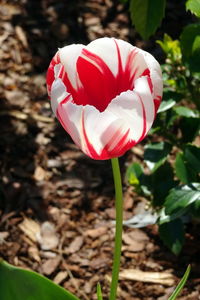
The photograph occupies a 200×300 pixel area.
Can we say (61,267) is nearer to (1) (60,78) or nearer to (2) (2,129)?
(2) (2,129)

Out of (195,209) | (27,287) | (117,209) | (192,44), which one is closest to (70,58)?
(117,209)

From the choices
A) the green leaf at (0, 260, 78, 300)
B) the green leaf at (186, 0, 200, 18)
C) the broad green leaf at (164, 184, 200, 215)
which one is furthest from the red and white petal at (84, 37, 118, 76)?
the broad green leaf at (164, 184, 200, 215)

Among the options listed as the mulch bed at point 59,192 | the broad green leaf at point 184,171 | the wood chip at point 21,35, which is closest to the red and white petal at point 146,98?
the broad green leaf at point 184,171

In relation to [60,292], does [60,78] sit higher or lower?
higher

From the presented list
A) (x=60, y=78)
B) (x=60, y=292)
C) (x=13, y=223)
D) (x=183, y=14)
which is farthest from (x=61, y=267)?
(x=183, y=14)

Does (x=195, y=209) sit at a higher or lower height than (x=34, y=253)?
higher

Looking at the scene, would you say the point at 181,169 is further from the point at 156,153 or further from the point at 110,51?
the point at 110,51
